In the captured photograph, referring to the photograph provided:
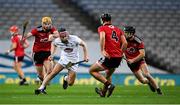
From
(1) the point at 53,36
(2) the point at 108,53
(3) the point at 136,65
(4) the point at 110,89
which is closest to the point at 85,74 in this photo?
(1) the point at 53,36

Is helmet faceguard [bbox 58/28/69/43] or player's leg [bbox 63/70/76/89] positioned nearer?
helmet faceguard [bbox 58/28/69/43]

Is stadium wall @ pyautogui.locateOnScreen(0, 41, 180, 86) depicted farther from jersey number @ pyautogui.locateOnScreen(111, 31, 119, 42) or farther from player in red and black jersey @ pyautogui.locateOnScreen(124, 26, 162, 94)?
jersey number @ pyautogui.locateOnScreen(111, 31, 119, 42)

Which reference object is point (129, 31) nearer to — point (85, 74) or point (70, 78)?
point (70, 78)

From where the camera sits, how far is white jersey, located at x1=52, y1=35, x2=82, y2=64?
20812 mm

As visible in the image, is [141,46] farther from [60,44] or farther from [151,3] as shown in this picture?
[151,3]

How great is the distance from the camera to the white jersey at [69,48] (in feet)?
68.3

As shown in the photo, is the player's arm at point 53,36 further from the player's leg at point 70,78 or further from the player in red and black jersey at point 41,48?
the player's leg at point 70,78

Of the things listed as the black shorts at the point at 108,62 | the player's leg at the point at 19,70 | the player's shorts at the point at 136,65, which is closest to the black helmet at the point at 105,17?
the black shorts at the point at 108,62

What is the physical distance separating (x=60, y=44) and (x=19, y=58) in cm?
851

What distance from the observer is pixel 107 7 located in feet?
119

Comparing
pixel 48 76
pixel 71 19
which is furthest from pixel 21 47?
pixel 48 76

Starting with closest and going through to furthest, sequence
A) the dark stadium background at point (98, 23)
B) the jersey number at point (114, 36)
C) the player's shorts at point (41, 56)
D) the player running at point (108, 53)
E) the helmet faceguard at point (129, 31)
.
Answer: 1. the player running at point (108, 53)
2. the jersey number at point (114, 36)
3. the helmet faceguard at point (129, 31)
4. the player's shorts at point (41, 56)
5. the dark stadium background at point (98, 23)

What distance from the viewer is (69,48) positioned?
69.7 ft

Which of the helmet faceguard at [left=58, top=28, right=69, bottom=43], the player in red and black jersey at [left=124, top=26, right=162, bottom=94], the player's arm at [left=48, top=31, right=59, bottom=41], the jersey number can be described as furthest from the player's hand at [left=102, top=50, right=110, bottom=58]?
the player's arm at [left=48, top=31, right=59, bottom=41]
